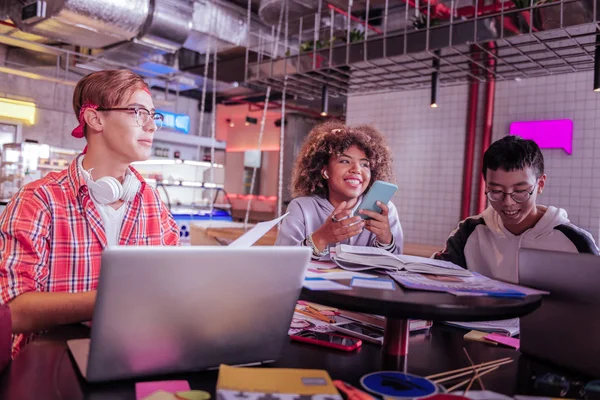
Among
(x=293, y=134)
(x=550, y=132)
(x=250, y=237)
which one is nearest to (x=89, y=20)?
(x=550, y=132)

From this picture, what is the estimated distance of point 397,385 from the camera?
3.20 ft

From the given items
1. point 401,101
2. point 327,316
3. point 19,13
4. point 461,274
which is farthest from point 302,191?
point 19,13

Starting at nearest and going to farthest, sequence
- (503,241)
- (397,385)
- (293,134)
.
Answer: (397,385) < (503,241) < (293,134)

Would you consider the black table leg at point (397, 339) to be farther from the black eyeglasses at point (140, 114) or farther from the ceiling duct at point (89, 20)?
the ceiling duct at point (89, 20)

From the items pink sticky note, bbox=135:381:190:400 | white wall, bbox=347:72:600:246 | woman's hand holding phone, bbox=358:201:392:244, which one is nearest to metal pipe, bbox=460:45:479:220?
white wall, bbox=347:72:600:246

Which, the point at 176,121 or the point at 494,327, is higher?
the point at 176,121

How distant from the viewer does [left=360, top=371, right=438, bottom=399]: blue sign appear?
92 cm

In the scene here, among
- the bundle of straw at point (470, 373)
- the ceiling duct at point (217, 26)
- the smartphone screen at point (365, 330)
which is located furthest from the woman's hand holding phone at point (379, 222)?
the ceiling duct at point (217, 26)

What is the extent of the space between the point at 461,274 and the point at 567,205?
3.30 metres

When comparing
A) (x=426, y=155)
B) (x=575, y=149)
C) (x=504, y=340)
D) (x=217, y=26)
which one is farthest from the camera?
(x=217, y=26)

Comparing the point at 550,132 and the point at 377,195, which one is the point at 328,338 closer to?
the point at 377,195

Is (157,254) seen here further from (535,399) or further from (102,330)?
(535,399)

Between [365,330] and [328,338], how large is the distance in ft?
0.49

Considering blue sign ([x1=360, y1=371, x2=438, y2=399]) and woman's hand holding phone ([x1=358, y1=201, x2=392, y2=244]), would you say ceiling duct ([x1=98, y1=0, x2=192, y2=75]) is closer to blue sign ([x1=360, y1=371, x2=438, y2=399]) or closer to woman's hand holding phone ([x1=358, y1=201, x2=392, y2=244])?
woman's hand holding phone ([x1=358, y1=201, x2=392, y2=244])
